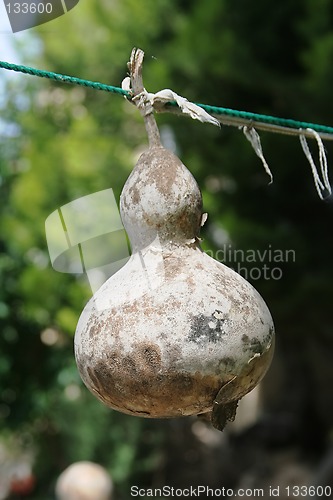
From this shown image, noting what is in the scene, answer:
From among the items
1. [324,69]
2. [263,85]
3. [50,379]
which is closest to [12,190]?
[50,379]

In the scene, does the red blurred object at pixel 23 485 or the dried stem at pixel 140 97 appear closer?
the dried stem at pixel 140 97

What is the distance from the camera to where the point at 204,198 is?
455cm

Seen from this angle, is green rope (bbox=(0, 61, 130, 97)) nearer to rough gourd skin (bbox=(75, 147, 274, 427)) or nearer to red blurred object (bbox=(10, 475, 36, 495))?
rough gourd skin (bbox=(75, 147, 274, 427))

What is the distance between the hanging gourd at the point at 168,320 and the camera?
1.24 m

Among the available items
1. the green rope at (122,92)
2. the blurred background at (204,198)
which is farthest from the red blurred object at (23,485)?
the green rope at (122,92)

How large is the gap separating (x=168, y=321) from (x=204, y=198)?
3344 millimetres

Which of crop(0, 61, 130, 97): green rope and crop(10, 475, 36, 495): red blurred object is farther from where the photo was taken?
crop(10, 475, 36, 495): red blurred object

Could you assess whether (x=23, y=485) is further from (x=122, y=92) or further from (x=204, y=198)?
(x=122, y=92)

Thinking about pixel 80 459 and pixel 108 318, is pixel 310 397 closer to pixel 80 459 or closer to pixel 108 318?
pixel 80 459

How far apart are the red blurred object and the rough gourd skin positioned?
572 cm

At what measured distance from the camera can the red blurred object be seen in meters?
6.68

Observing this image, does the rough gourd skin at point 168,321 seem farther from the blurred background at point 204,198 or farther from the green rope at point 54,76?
the blurred background at point 204,198

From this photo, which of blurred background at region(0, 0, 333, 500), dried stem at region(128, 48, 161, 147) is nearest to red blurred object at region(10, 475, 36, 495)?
blurred background at region(0, 0, 333, 500)

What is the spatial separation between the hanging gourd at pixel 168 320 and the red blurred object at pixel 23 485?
572cm
